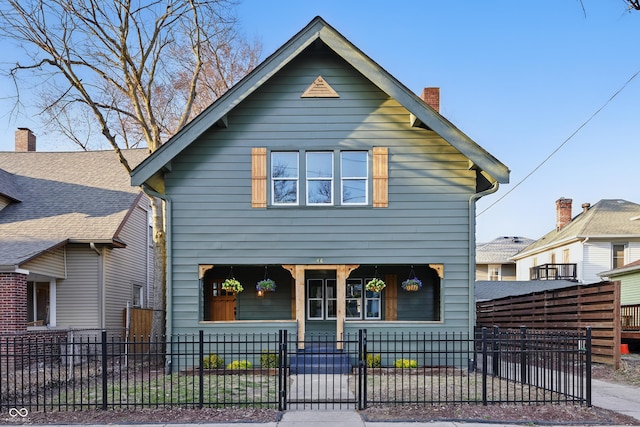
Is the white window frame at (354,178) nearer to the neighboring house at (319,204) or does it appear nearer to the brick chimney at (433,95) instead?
the neighboring house at (319,204)

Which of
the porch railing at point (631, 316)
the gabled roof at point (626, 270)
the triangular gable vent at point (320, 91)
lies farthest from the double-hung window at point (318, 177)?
the gabled roof at point (626, 270)

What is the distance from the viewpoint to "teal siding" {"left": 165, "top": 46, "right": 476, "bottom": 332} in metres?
13.4

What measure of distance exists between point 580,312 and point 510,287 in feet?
48.4

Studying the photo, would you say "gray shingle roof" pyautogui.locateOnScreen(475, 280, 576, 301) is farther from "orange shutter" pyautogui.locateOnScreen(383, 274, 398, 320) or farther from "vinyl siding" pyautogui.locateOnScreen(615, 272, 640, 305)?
"orange shutter" pyautogui.locateOnScreen(383, 274, 398, 320)

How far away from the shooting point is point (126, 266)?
19266 millimetres

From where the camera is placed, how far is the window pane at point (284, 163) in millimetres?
13656

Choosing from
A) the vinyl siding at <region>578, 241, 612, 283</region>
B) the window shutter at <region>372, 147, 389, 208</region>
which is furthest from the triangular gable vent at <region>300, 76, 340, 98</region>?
the vinyl siding at <region>578, 241, 612, 283</region>

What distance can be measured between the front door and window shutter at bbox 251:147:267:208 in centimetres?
342

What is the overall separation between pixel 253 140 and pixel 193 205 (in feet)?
7.29

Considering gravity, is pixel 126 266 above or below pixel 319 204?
below

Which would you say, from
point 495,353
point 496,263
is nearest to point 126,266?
point 495,353

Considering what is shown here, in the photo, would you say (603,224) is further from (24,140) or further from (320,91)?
(24,140)

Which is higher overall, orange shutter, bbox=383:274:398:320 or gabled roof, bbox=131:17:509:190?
gabled roof, bbox=131:17:509:190

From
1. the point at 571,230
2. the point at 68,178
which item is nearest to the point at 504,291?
the point at 571,230
